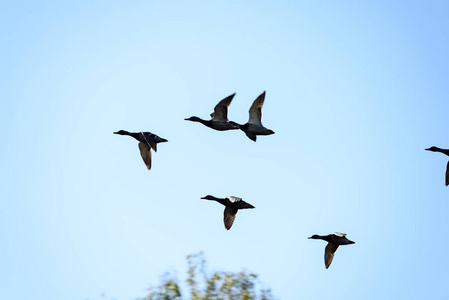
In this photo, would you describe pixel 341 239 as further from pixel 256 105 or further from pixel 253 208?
pixel 256 105

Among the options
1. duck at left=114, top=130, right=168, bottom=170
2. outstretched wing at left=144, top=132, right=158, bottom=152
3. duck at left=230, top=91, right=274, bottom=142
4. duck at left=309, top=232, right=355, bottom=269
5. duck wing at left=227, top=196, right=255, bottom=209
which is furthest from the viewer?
duck at left=114, top=130, right=168, bottom=170

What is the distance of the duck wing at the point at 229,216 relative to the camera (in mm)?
39050

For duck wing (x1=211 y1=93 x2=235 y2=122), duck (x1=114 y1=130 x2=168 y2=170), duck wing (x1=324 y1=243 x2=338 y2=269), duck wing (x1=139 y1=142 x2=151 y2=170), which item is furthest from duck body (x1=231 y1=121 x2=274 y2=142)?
duck wing (x1=324 y1=243 x2=338 y2=269)

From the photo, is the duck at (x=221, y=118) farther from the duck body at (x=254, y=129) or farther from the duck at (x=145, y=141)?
the duck at (x=145, y=141)

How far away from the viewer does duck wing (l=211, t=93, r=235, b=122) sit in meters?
37.3

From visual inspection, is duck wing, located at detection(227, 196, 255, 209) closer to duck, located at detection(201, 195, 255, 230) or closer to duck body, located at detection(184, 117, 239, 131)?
duck, located at detection(201, 195, 255, 230)

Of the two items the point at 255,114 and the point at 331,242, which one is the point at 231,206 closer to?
the point at 255,114

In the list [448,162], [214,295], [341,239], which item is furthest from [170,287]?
[448,162]

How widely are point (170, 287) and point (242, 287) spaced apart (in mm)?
2414

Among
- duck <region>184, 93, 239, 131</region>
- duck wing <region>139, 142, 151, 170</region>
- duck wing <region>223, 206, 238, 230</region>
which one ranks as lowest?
duck wing <region>223, 206, 238, 230</region>

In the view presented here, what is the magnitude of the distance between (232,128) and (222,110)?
36.6 inches

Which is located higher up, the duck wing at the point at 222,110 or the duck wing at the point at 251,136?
the duck wing at the point at 222,110

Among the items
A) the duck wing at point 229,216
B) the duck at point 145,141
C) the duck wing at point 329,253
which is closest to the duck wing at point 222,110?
the duck at point 145,141

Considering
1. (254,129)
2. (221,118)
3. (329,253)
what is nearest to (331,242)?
(329,253)
